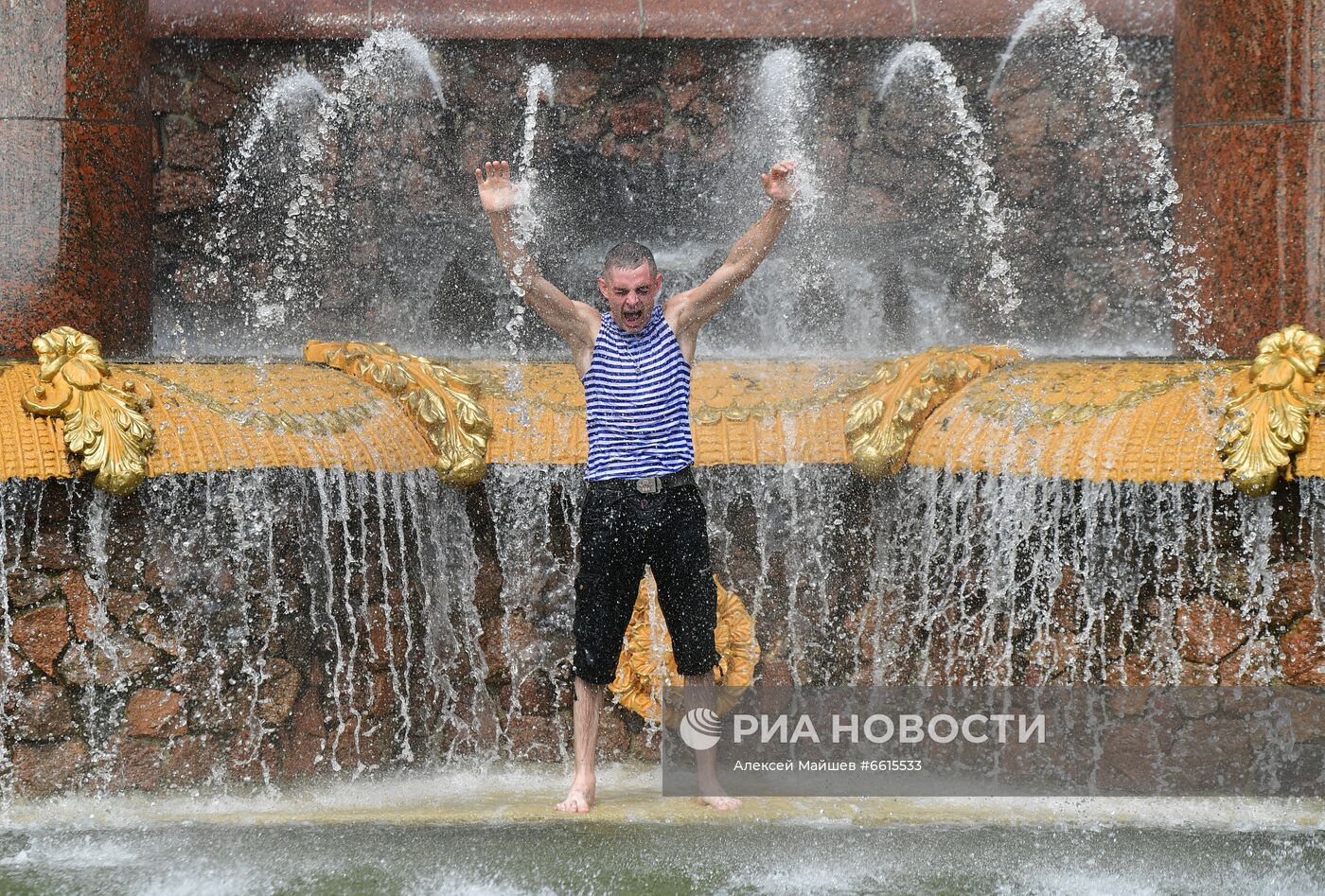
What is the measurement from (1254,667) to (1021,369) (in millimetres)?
1132

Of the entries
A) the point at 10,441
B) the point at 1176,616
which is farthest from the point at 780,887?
the point at 10,441

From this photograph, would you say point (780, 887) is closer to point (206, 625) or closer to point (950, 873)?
point (950, 873)

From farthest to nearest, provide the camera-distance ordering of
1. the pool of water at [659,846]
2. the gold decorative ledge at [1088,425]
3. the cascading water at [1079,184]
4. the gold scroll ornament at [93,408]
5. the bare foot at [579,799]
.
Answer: the cascading water at [1079,184] < the gold decorative ledge at [1088,425] < the gold scroll ornament at [93,408] < the bare foot at [579,799] < the pool of water at [659,846]

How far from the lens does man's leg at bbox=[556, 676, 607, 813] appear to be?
392 centimetres

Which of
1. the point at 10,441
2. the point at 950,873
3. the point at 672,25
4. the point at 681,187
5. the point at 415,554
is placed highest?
the point at 672,25

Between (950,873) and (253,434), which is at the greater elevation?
(253,434)

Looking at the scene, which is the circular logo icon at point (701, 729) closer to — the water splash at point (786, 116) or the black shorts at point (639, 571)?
the black shorts at point (639, 571)

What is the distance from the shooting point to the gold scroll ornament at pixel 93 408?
4.05 metres

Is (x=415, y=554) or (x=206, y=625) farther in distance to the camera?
(x=415, y=554)

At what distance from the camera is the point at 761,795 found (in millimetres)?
4145

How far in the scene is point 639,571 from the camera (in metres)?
3.86

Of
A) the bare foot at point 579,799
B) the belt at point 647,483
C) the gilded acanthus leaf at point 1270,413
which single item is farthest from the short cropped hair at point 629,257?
the gilded acanthus leaf at point 1270,413

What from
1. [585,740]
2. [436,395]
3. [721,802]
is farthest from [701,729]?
[436,395]

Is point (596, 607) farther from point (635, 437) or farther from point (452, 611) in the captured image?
point (452, 611)
